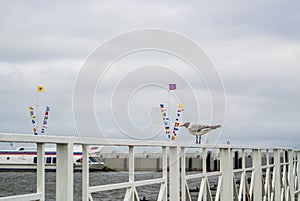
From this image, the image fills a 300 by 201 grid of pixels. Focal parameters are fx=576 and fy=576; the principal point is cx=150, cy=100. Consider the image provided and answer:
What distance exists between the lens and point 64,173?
3.96m

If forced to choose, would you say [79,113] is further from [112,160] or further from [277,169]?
[277,169]

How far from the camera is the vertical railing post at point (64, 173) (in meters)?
3.94

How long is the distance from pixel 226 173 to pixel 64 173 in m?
4.58

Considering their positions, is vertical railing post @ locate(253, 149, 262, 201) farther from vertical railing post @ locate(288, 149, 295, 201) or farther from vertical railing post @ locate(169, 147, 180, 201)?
vertical railing post @ locate(169, 147, 180, 201)

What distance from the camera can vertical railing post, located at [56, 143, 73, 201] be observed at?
3939 millimetres

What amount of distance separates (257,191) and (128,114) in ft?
10.5

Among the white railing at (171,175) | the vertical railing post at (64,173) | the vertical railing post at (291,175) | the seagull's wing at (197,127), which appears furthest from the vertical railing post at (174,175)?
the vertical railing post at (291,175)

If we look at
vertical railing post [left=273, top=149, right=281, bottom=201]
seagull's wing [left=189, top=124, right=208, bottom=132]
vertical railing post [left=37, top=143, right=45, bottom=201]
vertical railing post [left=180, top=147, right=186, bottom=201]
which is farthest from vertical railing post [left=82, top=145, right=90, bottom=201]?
vertical railing post [left=273, top=149, right=281, bottom=201]

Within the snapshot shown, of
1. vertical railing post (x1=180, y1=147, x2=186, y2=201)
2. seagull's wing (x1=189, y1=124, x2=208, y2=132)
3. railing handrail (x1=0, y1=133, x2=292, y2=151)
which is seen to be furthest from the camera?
seagull's wing (x1=189, y1=124, x2=208, y2=132)

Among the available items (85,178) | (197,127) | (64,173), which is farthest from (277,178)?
(64,173)

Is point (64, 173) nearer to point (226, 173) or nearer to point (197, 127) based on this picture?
point (226, 173)

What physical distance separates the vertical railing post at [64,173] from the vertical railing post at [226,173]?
448 cm

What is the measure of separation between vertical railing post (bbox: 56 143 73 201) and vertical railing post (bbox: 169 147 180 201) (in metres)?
2.47

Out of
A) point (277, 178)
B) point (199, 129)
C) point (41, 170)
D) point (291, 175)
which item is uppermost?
point (199, 129)
